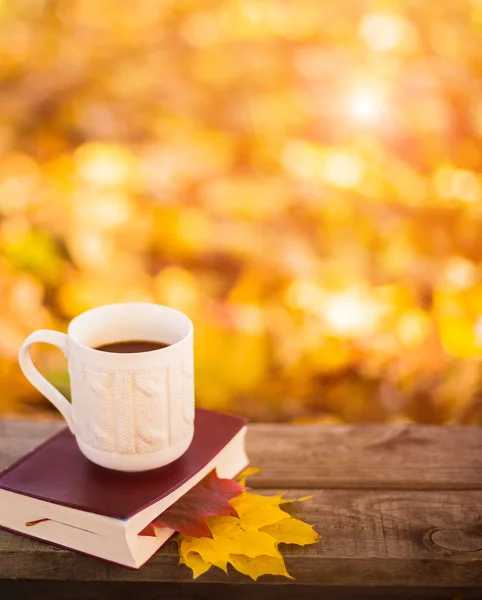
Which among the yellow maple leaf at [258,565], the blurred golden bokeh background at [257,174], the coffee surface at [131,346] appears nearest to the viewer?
the yellow maple leaf at [258,565]

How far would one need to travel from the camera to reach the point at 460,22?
214 cm

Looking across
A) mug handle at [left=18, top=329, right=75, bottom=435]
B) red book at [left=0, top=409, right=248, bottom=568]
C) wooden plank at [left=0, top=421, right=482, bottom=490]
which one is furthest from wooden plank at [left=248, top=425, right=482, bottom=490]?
mug handle at [left=18, top=329, right=75, bottom=435]

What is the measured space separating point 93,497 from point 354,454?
0.35 meters

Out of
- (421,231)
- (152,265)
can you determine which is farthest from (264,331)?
(421,231)

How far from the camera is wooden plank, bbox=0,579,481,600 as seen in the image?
80 cm

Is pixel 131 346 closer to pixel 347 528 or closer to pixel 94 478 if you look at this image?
pixel 94 478

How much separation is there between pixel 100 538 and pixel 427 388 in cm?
133

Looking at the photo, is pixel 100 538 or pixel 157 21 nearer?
pixel 100 538

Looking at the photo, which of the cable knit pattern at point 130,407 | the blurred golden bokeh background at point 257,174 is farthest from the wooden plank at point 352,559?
the blurred golden bokeh background at point 257,174

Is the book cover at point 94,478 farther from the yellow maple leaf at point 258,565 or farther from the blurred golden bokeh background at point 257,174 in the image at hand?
the blurred golden bokeh background at point 257,174

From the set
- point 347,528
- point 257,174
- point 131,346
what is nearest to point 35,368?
point 131,346

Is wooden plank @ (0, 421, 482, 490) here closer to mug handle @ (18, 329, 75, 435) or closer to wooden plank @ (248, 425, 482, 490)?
wooden plank @ (248, 425, 482, 490)

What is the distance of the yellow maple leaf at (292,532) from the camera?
75 cm

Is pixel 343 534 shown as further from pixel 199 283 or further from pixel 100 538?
pixel 199 283
